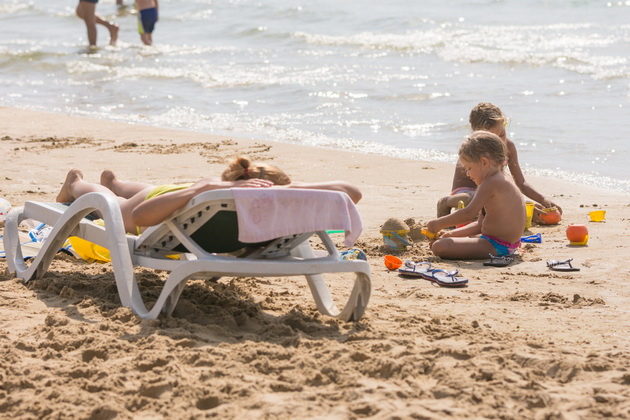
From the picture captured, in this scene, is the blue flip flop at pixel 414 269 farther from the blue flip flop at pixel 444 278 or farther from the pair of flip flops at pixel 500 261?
the pair of flip flops at pixel 500 261

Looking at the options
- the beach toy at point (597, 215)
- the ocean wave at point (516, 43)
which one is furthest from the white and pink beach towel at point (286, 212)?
the ocean wave at point (516, 43)

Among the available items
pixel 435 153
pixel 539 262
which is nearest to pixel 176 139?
pixel 435 153

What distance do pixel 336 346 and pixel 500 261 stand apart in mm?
2219

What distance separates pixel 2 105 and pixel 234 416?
10.4 metres

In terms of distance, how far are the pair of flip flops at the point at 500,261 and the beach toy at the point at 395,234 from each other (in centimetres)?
55

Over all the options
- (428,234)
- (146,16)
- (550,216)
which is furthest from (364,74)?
(428,234)

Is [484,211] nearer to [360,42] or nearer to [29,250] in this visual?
[29,250]

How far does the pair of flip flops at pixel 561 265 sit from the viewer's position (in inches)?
218

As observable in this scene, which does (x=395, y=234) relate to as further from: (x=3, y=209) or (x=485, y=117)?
(x=3, y=209)

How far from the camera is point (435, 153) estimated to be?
9.59m

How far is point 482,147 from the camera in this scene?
569 cm

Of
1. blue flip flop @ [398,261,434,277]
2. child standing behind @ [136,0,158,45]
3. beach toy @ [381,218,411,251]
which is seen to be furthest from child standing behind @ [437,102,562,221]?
child standing behind @ [136,0,158,45]

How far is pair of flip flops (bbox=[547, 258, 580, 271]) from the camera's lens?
5543 millimetres

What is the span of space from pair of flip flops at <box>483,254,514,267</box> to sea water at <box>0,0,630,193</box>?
9.07 ft
